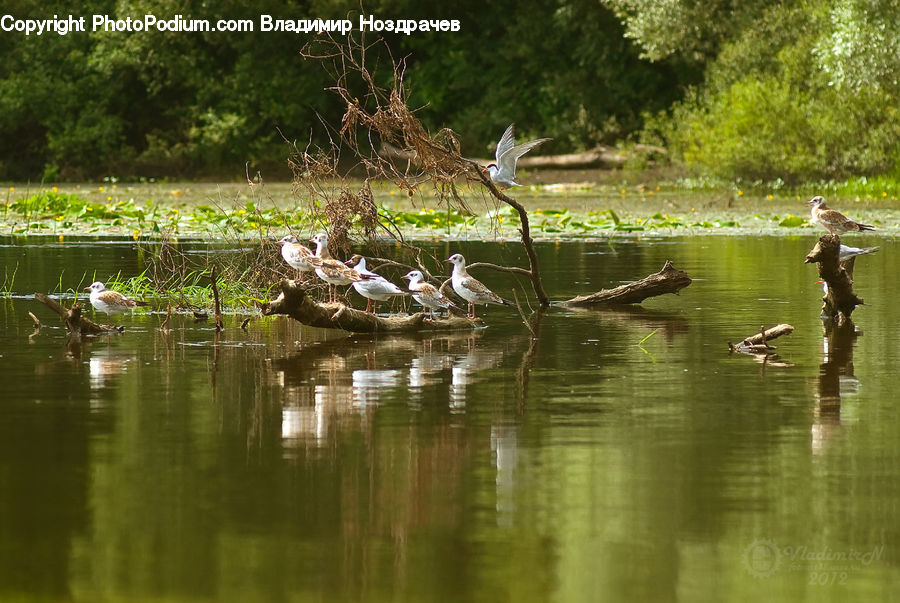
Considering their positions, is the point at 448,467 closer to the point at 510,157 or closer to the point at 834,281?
the point at 510,157

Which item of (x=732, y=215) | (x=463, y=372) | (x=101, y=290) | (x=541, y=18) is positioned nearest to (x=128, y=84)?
(x=541, y=18)

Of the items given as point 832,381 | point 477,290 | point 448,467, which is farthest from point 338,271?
point 448,467

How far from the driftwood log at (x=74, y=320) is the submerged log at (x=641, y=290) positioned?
4875 mm

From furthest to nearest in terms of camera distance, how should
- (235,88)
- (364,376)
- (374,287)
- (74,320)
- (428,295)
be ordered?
(235,88) → (428,295) → (374,287) → (74,320) → (364,376)

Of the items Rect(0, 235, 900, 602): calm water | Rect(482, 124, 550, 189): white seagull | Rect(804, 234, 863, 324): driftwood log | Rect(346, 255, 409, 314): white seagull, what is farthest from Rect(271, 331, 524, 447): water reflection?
Rect(804, 234, 863, 324): driftwood log

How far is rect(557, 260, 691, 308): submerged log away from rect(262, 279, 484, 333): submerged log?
1.95 m

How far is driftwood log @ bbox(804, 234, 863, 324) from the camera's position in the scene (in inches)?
562

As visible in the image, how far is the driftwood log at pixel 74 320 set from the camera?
42.7 ft

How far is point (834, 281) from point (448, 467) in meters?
7.63

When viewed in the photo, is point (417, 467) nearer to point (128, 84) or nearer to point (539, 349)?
point (539, 349)

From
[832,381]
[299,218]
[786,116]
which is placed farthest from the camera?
[786,116]

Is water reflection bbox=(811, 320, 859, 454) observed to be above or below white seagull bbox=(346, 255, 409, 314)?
below

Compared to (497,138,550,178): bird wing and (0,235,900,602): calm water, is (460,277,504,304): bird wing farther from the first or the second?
(497,138,550,178): bird wing

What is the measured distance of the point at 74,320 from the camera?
13109 mm
